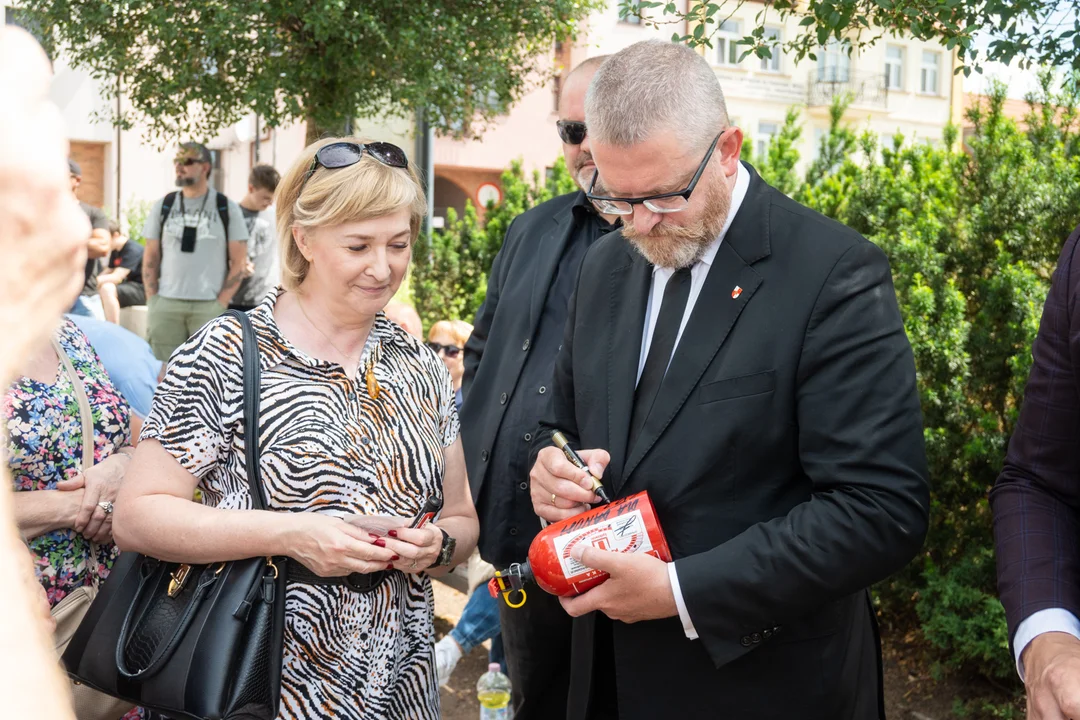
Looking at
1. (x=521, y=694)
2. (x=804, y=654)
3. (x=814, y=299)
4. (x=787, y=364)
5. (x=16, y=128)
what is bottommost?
(x=521, y=694)

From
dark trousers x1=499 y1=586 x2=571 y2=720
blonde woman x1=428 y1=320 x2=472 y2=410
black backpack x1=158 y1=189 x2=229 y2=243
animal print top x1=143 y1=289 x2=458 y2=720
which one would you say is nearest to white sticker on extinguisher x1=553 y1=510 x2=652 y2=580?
animal print top x1=143 y1=289 x2=458 y2=720

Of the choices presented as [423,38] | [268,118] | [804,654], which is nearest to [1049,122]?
[804,654]

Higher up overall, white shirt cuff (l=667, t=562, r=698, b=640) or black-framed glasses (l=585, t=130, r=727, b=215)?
black-framed glasses (l=585, t=130, r=727, b=215)

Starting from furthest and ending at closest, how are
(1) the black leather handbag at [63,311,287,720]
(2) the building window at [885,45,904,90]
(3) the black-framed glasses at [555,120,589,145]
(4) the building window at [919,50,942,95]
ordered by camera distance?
(4) the building window at [919,50,942,95] → (2) the building window at [885,45,904,90] → (3) the black-framed glasses at [555,120,589,145] → (1) the black leather handbag at [63,311,287,720]

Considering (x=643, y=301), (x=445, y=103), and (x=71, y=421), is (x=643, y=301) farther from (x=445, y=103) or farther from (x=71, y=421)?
(x=445, y=103)

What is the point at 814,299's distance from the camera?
6.98ft

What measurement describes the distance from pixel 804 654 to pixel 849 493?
1.28 ft

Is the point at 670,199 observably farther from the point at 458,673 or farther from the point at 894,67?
the point at 894,67

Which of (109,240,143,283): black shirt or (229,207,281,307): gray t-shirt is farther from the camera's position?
(109,240,143,283): black shirt

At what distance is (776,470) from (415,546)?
0.81 metres

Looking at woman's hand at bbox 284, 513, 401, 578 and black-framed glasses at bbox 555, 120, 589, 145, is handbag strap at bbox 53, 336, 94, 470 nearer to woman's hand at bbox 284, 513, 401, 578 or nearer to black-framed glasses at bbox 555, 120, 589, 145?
woman's hand at bbox 284, 513, 401, 578

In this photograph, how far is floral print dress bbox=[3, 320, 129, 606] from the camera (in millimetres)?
2621

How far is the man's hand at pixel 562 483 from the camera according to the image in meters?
2.29

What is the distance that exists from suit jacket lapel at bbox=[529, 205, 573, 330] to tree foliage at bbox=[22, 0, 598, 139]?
4.94m
